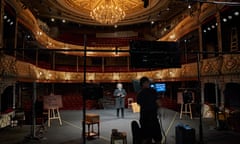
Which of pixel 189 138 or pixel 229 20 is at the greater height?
pixel 229 20

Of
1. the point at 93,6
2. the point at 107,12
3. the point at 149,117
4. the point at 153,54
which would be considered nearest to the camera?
the point at 149,117

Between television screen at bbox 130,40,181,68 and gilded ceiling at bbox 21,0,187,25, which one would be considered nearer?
television screen at bbox 130,40,181,68

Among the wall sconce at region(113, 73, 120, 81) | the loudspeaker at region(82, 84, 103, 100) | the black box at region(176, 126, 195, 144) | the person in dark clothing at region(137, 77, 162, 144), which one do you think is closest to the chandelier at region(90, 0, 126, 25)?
the loudspeaker at region(82, 84, 103, 100)

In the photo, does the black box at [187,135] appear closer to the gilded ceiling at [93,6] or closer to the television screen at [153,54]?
the television screen at [153,54]

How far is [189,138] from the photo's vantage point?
3.98 metres

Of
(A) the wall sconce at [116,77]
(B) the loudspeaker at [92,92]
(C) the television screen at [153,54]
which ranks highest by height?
(C) the television screen at [153,54]

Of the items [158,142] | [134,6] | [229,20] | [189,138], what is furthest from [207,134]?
[134,6]

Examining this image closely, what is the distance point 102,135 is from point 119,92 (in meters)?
3.55

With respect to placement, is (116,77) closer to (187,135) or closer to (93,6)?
(93,6)

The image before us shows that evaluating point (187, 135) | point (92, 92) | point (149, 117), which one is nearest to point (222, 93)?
point (187, 135)

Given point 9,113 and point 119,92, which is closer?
point 9,113

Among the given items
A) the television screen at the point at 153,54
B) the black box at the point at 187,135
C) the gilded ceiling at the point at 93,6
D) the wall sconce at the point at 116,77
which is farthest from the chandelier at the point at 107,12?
the black box at the point at 187,135

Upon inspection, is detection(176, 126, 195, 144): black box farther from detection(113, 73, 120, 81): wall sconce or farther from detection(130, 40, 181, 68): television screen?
detection(113, 73, 120, 81): wall sconce

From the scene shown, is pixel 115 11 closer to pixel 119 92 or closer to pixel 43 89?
pixel 119 92
